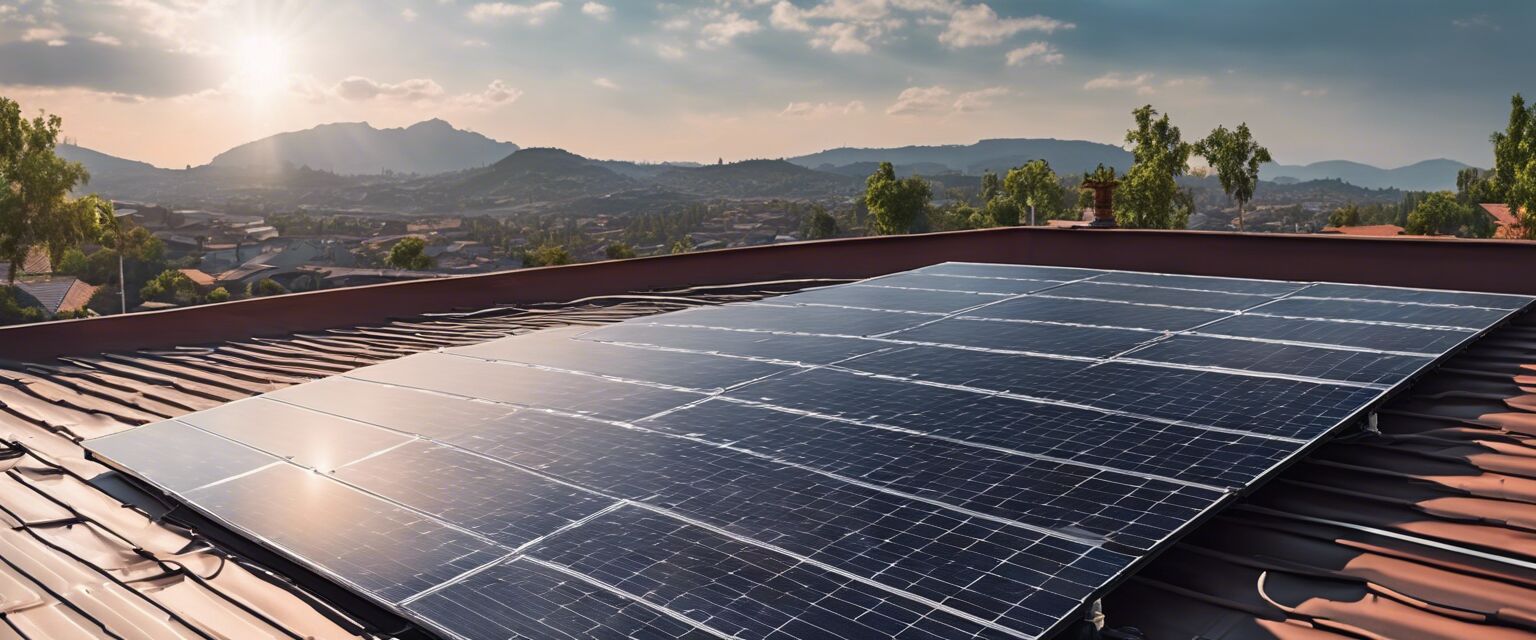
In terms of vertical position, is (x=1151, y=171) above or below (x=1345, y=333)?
above

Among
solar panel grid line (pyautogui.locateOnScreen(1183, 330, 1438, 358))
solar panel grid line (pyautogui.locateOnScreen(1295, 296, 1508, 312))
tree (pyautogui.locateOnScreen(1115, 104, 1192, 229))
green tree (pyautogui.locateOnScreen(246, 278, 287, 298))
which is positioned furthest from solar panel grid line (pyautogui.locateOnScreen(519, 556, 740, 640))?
green tree (pyautogui.locateOnScreen(246, 278, 287, 298))

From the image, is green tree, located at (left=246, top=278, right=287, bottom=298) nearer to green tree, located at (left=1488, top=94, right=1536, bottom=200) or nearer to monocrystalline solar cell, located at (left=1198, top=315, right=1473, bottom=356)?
monocrystalline solar cell, located at (left=1198, top=315, right=1473, bottom=356)

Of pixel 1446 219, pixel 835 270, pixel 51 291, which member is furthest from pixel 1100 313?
pixel 1446 219

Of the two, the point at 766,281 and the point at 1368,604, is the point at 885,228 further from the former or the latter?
the point at 1368,604

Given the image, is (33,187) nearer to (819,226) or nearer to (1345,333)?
(1345,333)

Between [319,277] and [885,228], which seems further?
[319,277]

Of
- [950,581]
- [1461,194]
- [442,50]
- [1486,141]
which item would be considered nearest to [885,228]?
[1486,141]
